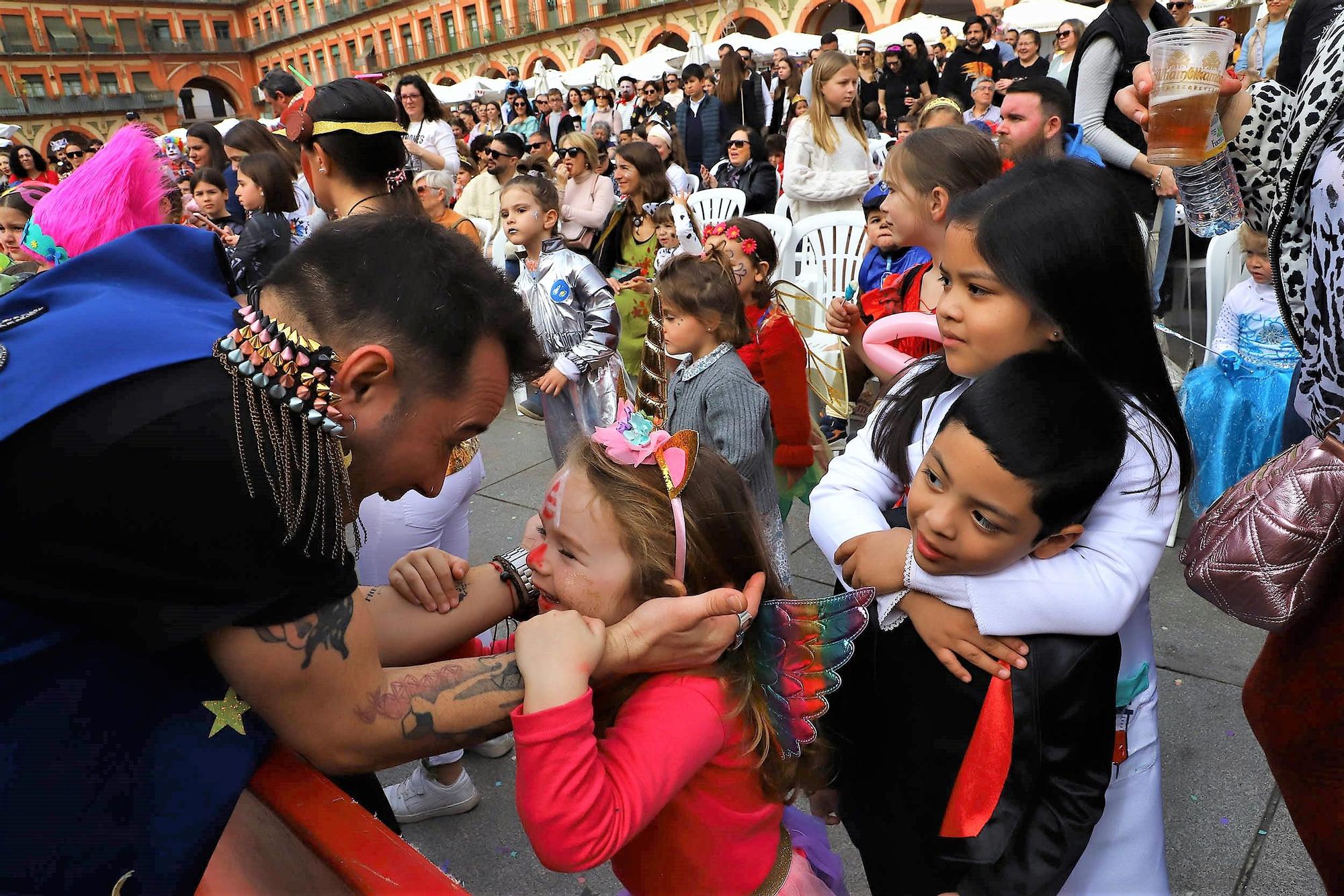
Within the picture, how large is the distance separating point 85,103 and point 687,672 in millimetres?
65877

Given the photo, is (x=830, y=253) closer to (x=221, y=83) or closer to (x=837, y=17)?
(x=837, y=17)

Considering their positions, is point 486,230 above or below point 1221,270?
below

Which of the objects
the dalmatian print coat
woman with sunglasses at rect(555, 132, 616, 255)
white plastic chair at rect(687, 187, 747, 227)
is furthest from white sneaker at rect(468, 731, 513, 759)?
white plastic chair at rect(687, 187, 747, 227)

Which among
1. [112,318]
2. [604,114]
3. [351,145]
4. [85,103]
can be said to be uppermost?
[112,318]

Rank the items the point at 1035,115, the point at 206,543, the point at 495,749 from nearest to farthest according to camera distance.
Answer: the point at 206,543
the point at 495,749
the point at 1035,115

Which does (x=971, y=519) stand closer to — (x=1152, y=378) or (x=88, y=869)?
(x=1152, y=378)

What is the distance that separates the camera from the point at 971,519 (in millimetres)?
1377

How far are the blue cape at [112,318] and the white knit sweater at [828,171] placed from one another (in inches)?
183

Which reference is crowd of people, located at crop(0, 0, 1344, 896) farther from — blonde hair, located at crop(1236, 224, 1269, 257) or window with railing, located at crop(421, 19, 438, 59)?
window with railing, located at crop(421, 19, 438, 59)

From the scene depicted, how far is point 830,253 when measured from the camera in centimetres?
534

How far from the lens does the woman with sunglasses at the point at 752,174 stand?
25.5ft

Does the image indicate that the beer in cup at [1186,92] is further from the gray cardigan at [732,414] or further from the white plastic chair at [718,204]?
the white plastic chair at [718,204]

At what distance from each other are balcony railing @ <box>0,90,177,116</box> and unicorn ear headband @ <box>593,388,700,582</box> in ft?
199

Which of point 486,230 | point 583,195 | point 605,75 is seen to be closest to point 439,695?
point 583,195
